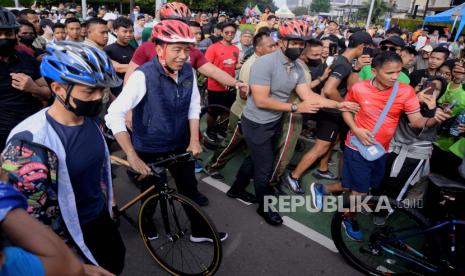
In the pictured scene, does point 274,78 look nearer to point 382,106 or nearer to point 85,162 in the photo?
point 382,106

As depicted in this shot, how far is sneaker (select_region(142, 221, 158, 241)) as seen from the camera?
295 centimetres

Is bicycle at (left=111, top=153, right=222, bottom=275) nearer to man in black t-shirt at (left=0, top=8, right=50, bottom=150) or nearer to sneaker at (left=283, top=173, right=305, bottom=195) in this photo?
man in black t-shirt at (left=0, top=8, right=50, bottom=150)

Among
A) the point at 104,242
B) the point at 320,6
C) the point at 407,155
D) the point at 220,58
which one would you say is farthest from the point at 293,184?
the point at 320,6

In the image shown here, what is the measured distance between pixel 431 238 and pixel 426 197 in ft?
1.87

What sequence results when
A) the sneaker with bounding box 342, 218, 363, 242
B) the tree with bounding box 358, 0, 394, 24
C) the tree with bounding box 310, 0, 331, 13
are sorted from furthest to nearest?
the tree with bounding box 310, 0, 331, 13, the tree with bounding box 358, 0, 394, 24, the sneaker with bounding box 342, 218, 363, 242

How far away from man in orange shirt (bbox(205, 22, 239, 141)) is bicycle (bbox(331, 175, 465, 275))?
298 centimetres

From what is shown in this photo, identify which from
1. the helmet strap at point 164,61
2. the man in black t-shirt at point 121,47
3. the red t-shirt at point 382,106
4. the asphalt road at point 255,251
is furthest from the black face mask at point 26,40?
the red t-shirt at point 382,106

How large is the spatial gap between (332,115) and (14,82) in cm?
348

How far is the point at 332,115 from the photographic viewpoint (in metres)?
4.31

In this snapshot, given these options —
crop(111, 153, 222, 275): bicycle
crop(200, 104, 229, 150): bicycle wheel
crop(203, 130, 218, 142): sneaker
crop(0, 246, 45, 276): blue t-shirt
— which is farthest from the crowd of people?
crop(203, 130, 218, 142): sneaker

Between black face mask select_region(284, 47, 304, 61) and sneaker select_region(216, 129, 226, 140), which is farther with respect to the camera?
sneaker select_region(216, 129, 226, 140)

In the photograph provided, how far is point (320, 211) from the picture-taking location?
405cm

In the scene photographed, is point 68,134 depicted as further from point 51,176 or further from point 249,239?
point 249,239

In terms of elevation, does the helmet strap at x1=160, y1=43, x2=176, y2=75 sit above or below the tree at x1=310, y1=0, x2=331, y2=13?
below
